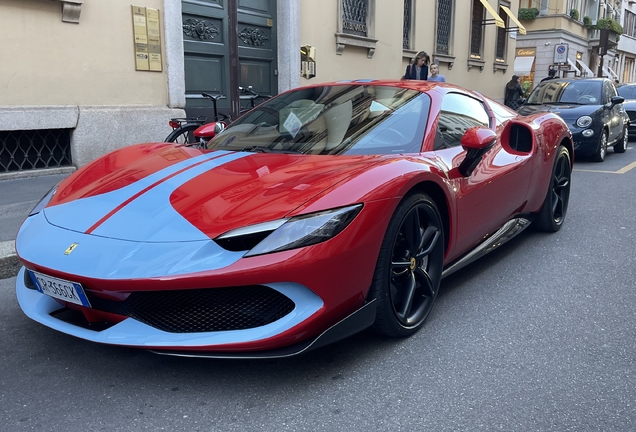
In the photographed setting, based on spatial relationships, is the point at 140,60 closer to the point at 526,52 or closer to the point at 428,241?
the point at 428,241

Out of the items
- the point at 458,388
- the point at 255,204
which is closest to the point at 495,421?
the point at 458,388

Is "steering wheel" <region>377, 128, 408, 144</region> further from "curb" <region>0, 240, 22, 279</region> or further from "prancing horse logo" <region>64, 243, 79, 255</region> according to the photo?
"curb" <region>0, 240, 22, 279</region>

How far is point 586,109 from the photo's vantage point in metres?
9.70

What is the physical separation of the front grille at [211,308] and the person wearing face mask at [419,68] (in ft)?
28.8

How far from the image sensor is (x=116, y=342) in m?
2.18

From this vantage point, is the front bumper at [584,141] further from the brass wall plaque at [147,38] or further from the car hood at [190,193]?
the car hood at [190,193]

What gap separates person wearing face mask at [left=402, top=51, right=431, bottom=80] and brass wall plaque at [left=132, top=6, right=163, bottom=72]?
4.37 meters

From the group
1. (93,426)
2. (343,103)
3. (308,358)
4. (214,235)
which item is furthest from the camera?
(343,103)

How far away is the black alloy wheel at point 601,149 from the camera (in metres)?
9.81

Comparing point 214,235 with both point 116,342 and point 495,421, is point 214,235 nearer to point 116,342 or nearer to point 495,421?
point 116,342

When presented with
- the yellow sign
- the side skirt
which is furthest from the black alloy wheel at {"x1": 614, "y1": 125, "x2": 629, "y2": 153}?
the yellow sign

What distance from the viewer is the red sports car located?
85.8 inches

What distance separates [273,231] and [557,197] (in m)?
3.37

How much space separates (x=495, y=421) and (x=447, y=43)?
15183 millimetres
